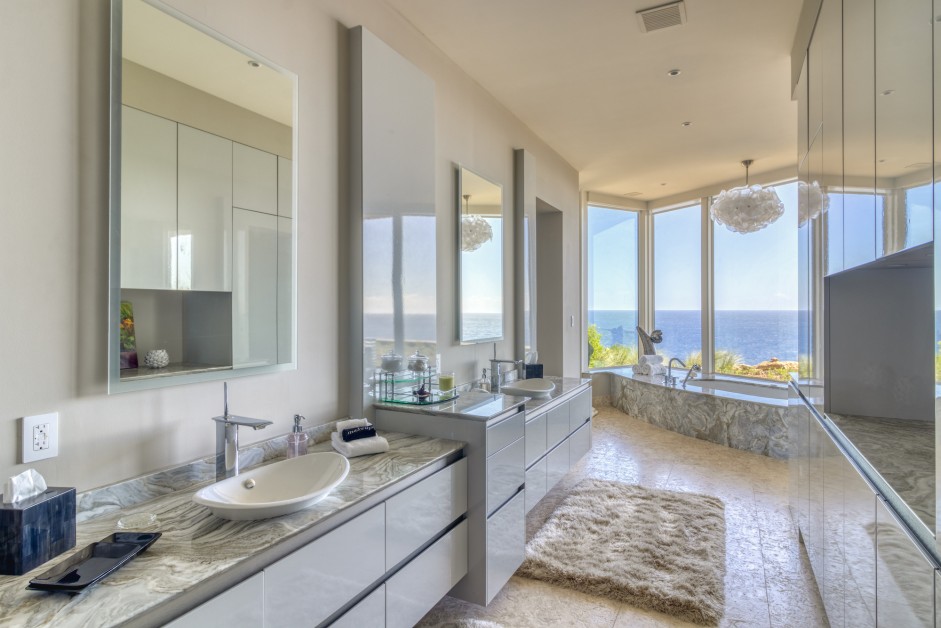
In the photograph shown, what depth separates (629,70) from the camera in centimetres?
319

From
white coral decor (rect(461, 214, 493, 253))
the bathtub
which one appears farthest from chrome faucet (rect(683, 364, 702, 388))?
white coral decor (rect(461, 214, 493, 253))

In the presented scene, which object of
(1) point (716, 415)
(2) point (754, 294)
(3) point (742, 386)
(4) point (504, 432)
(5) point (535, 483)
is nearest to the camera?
(4) point (504, 432)

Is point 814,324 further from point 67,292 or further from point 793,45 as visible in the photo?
point 67,292

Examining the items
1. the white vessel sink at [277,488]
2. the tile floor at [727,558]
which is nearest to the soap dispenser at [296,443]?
the white vessel sink at [277,488]

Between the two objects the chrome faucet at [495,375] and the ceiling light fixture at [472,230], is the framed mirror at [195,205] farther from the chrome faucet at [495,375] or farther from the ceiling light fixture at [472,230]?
the chrome faucet at [495,375]

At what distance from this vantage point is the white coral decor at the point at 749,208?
4.54 meters

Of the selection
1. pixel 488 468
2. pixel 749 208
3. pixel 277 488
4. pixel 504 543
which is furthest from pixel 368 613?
pixel 749 208

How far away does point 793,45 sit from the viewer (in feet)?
9.35

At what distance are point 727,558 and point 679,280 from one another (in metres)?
4.79

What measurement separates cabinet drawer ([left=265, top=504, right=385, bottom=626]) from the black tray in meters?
0.31

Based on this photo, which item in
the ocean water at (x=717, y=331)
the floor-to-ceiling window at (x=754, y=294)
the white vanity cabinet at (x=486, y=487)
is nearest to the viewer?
the white vanity cabinet at (x=486, y=487)

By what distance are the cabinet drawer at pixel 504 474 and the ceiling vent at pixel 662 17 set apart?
233 centimetres

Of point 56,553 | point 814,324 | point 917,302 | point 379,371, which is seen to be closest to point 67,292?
point 56,553

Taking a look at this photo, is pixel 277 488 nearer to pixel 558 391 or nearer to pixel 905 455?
pixel 905 455
